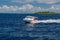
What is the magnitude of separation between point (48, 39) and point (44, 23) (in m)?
69.2

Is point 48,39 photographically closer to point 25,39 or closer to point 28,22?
point 25,39

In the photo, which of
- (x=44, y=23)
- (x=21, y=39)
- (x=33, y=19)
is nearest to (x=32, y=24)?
(x=33, y=19)

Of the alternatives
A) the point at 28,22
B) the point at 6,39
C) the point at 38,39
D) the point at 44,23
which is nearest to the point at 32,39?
the point at 38,39

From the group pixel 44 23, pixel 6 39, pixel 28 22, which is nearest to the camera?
pixel 6 39

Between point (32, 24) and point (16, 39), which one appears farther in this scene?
point (32, 24)

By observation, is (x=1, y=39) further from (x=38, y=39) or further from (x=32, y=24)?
(x=32, y=24)

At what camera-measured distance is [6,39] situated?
57.2 metres

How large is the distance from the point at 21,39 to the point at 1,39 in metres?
4.77

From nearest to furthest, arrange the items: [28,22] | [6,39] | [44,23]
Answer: [6,39] → [28,22] → [44,23]

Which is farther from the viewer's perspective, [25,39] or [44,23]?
[44,23]

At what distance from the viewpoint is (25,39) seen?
193 feet

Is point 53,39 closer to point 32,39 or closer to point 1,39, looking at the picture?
point 32,39

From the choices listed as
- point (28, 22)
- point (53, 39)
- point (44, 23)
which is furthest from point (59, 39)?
point (44, 23)

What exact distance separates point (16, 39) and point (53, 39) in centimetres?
868
